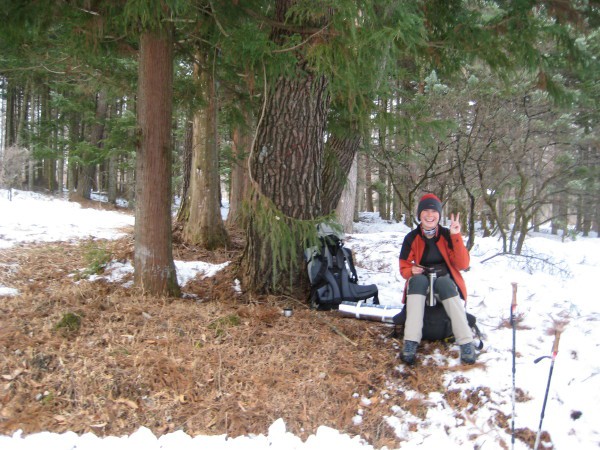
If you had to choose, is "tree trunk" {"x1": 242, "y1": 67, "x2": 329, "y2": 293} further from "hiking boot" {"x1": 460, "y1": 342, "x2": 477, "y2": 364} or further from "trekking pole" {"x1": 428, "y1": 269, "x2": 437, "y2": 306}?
"hiking boot" {"x1": 460, "y1": 342, "x2": 477, "y2": 364}

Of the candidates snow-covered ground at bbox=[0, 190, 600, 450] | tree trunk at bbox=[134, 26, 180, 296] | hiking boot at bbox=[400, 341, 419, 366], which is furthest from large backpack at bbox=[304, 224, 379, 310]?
tree trunk at bbox=[134, 26, 180, 296]

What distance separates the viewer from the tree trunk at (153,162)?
4188mm

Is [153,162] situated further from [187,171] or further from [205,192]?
[187,171]

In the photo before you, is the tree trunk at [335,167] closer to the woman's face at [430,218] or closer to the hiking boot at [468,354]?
the woman's face at [430,218]

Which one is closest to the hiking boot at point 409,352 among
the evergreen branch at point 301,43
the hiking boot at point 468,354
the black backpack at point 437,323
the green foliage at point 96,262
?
the black backpack at point 437,323

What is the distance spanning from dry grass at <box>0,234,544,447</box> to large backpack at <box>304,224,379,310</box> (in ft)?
0.63

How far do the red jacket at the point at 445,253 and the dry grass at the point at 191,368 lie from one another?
658 mm

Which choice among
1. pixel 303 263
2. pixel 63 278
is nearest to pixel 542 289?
pixel 303 263

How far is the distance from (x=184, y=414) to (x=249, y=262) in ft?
7.02

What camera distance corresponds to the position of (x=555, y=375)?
317 centimetres

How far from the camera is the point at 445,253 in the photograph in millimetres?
3785

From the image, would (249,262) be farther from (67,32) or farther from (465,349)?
(67,32)

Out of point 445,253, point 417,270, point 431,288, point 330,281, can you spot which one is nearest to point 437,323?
point 431,288

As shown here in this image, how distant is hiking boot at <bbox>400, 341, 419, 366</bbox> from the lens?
342cm
